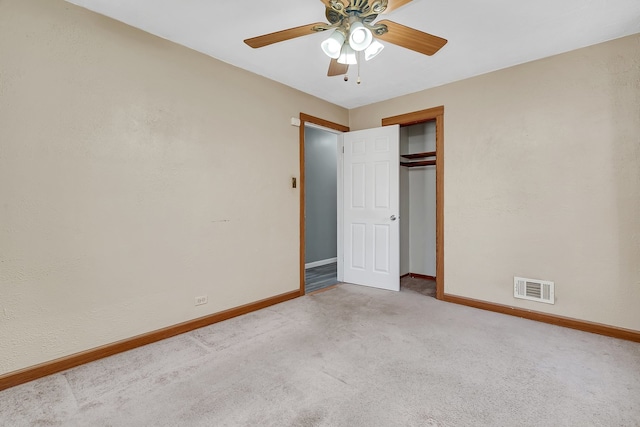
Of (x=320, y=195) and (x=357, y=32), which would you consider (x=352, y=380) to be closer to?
(x=357, y=32)

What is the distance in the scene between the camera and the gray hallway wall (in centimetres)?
561

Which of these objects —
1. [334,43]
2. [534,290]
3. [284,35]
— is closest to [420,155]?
[534,290]

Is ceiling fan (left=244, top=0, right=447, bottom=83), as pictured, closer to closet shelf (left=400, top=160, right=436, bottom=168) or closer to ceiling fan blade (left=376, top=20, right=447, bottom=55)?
ceiling fan blade (left=376, top=20, right=447, bottom=55)

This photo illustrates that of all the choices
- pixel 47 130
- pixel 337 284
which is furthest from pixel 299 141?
pixel 47 130

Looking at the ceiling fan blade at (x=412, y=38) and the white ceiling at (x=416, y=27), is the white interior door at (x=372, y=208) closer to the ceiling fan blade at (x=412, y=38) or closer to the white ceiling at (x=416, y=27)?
the white ceiling at (x=416, y=27)

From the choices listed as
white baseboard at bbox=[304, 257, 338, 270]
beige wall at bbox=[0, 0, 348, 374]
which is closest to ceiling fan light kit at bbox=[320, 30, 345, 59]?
beige wall at bbox=[0, 0, 348, 374]

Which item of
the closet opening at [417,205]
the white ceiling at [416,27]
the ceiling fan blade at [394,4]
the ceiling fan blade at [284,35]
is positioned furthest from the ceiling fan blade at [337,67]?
the closet opening at [417,205]

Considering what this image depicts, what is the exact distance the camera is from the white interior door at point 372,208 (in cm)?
396

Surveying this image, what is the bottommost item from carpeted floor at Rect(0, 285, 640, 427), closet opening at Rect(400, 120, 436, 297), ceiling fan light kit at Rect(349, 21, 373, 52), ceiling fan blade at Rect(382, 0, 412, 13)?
carpeted floor at Rect(0, 285, 640, 427)

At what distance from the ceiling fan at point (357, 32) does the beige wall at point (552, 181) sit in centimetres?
158

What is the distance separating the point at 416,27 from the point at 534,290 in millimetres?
2690

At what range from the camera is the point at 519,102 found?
10.2ft

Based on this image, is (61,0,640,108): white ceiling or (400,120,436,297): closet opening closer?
(61,0,640,108): white ceiling

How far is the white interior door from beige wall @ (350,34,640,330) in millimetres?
664
